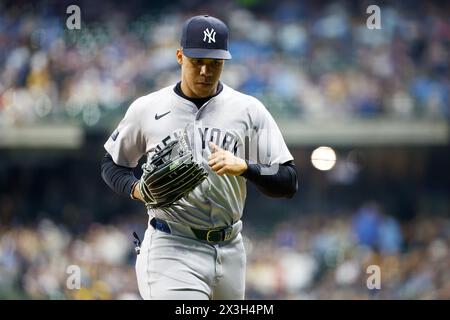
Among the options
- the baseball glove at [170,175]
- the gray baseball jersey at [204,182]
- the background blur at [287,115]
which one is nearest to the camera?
the baseball glove at [170,175]

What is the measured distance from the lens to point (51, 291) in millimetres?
6910

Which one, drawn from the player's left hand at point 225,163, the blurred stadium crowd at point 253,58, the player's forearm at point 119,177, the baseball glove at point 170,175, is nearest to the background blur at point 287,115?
the blurred stadium crowd at point 253,58

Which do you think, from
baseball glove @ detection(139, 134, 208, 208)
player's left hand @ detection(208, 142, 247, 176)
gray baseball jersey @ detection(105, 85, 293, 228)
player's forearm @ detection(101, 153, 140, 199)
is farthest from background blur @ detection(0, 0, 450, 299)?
player's left hand @ detection(208, 142, 247, 176)

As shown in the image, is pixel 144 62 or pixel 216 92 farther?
pixel 144 62

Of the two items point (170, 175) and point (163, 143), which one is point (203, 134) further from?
point (170, 175)

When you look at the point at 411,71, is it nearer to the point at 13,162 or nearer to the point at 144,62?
the point at 144,62

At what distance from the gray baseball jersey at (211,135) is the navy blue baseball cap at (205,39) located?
202 millimetres

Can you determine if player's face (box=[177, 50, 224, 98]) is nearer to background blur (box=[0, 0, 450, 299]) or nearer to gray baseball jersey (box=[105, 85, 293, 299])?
gray baseball jersey (box=[105, 85, 293, 299])

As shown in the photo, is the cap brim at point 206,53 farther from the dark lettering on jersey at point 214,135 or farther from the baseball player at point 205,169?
the dark lettering on jersey at point 214,135

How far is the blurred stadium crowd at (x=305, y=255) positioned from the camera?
26.7ft

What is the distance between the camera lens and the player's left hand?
3.25 meters

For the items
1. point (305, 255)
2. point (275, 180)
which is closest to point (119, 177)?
point (275, 180)

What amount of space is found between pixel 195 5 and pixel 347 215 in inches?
112
